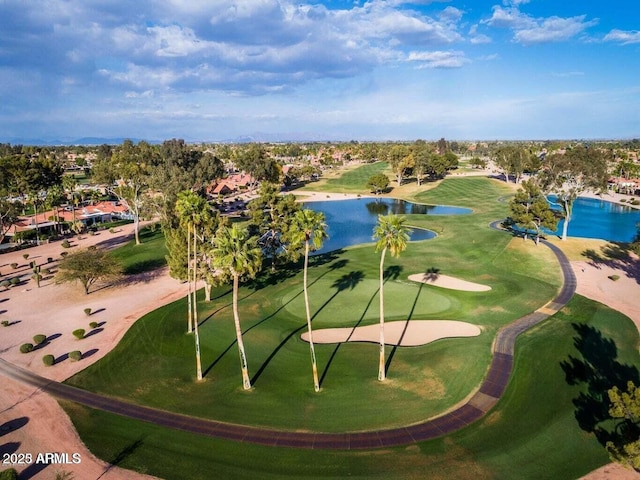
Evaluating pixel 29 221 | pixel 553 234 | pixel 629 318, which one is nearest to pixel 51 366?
pixel 629 318

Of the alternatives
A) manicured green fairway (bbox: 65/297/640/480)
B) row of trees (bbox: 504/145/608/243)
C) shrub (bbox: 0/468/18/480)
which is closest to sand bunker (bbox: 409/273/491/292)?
manicured green fairway (bbox: 65/297/640/480)

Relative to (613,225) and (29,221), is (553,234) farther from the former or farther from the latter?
(29,221)

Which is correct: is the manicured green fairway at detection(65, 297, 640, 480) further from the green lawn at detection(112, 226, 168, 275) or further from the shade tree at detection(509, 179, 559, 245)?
the shade tree at detection(509, 179, 559, 245)

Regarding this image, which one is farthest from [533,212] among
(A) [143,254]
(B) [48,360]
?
(B) [48,360]

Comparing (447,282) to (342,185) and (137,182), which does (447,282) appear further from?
(342,185)

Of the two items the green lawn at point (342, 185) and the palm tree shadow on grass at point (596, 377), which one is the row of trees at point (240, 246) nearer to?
the palm tree shadow on grass at point (596, 377)

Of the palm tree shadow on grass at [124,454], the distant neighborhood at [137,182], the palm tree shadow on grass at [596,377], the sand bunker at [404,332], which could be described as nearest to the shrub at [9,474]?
the palm tree shadow on grass at [124,454]
